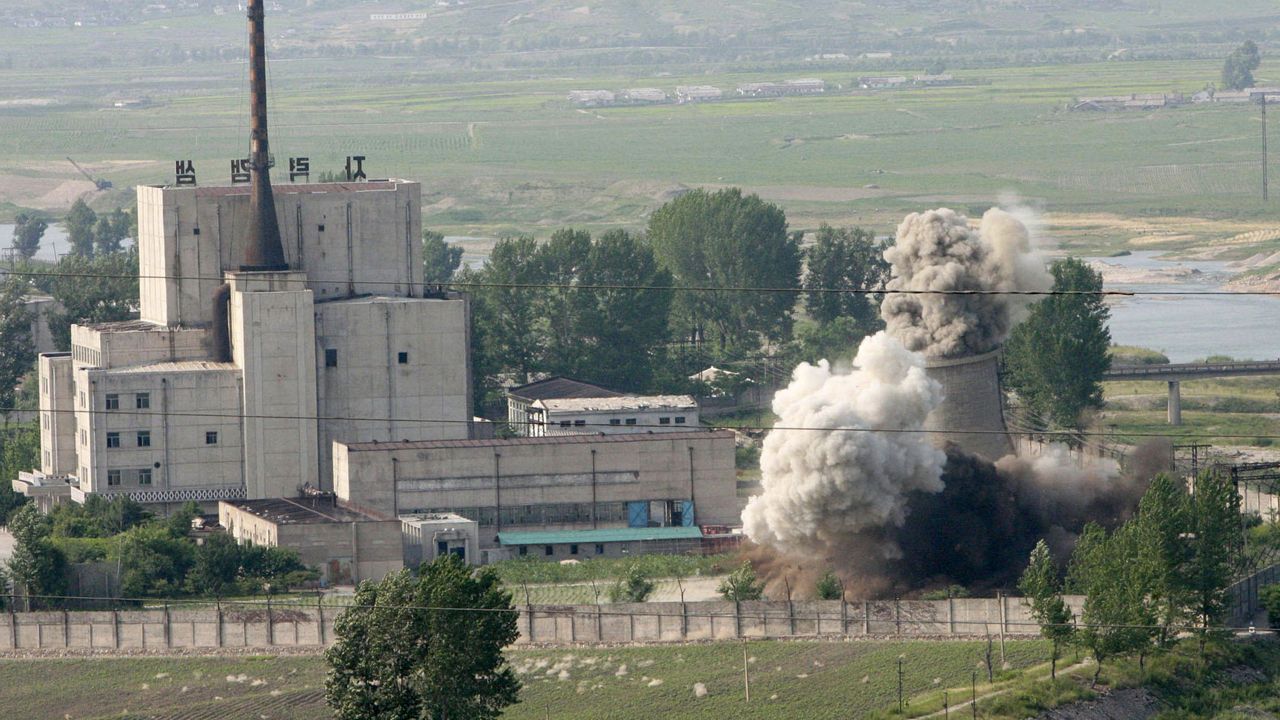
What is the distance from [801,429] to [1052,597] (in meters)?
14.0

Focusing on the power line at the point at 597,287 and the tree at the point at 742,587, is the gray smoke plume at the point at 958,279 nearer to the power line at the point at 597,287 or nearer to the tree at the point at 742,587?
the power line at the point at 597,287

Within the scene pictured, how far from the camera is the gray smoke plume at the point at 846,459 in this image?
295 ft

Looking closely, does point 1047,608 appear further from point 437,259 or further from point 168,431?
point 437,259

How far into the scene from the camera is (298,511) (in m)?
102

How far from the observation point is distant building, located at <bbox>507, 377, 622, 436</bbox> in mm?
118062

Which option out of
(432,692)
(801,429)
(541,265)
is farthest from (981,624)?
(541,265)

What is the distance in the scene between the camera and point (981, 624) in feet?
275

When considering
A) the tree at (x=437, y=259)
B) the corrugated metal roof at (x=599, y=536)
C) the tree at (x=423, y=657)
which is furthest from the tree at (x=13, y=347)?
the tree at (x=423, y=657)

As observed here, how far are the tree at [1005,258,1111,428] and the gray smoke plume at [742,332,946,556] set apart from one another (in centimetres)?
2517

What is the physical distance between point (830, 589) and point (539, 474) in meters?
19.2

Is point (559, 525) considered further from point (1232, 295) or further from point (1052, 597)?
point (1232, 295)

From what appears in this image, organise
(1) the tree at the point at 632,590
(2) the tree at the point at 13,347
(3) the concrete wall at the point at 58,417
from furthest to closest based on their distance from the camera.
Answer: (2) the tree at the point at 13,347 → (3) the concrete wall at the point at 58,417 → (1) the tree at the point at 632,590

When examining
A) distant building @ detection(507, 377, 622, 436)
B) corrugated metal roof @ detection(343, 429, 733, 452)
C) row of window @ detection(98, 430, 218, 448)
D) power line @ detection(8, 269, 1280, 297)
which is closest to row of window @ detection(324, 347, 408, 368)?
power line @ detection(8, 269, 1280, 297)

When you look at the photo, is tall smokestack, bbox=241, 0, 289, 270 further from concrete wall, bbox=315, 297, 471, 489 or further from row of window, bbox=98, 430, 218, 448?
row of window, bbox=98, 430, 218, 448
